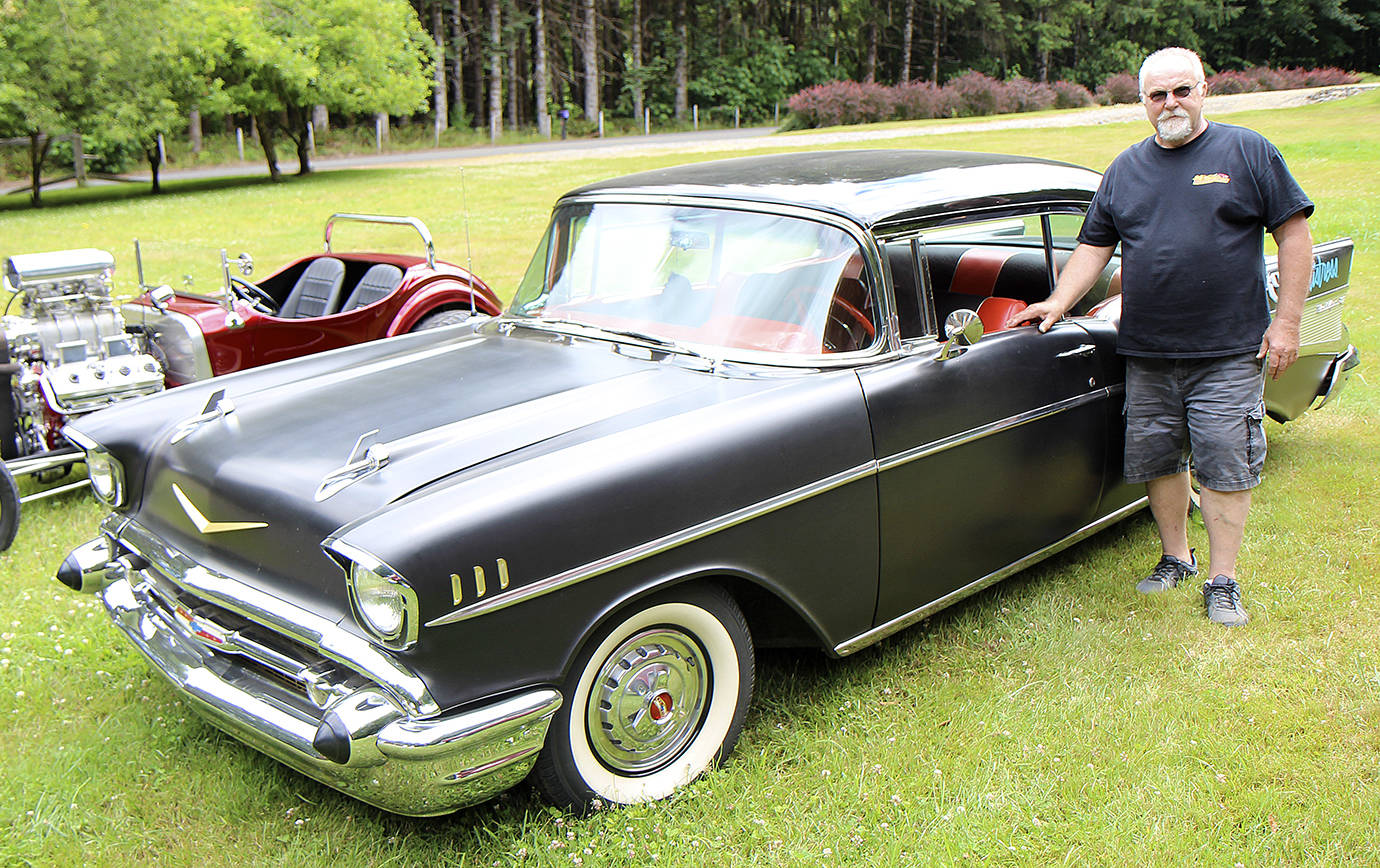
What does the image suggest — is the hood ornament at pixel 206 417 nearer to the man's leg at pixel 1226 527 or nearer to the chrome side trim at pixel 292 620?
the chrome side trim at pixel 292 620

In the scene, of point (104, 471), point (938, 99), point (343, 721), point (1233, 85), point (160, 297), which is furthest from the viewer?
point (1233, 85)

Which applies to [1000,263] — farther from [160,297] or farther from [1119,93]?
[1119,93]

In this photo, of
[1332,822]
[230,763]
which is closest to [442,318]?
[230,763]

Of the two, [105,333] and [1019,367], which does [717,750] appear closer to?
[1019,367]

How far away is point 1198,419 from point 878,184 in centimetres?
139

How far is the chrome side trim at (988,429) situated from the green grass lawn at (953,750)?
72 cm

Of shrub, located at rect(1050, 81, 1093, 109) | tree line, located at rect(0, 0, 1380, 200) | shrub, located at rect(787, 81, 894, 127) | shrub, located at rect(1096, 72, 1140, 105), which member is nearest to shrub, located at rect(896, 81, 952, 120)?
shrub, located at rect(787, 81, 894, 127)

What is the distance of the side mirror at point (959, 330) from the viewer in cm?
330

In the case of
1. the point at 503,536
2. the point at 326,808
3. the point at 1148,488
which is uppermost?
the point at 503,536

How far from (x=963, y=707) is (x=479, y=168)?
881 inches

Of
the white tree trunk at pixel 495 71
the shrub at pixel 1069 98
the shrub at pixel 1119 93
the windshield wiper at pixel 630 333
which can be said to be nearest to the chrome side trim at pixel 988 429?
the windshield wiper at pixel 630 333

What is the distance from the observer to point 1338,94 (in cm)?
2786

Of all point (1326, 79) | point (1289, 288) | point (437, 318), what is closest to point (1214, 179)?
point (1289, 288)

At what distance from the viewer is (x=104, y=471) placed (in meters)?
3.36
